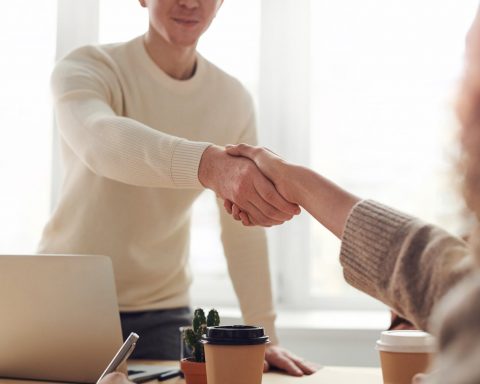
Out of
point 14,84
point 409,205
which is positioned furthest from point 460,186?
point 14,84

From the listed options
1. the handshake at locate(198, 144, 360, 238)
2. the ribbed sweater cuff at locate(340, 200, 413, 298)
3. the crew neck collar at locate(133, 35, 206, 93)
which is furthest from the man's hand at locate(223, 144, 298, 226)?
the crew neck collar at locate(133, 35, 206, 93)

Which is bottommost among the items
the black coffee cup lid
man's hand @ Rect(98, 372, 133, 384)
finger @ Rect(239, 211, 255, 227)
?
man's hand @ Rect(98, 372, 133, 384)

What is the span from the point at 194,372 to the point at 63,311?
286 millimetres

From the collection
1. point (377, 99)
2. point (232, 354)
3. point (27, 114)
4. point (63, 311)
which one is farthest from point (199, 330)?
point (27, 114)

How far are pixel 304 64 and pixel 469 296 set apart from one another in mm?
2600

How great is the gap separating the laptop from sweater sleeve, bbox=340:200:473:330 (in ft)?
1.92

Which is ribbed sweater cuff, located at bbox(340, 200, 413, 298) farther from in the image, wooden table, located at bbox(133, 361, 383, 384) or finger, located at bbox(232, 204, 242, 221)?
finger, located at bbox(232, 204, 242, 221)

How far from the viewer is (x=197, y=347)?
1.32 m

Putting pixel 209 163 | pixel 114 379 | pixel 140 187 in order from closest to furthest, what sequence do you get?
pixel 114 379
pixel 209 163
pixel 140 187

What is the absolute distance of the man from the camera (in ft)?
5.74

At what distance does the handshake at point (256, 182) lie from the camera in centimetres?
142

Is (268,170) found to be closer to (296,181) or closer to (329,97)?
(296,181)

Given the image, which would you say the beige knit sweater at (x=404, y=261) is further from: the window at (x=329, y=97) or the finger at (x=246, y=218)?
the window at (x=329, y=97)

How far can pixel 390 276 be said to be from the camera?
0.90m
